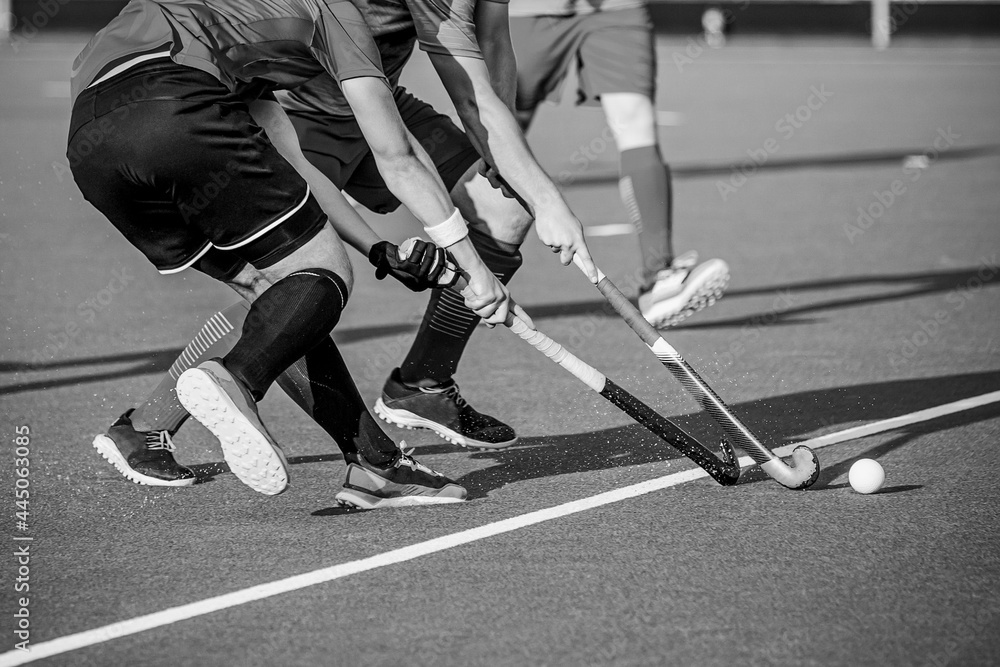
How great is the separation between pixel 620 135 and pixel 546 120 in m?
8.61

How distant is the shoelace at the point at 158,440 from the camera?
3.75 m

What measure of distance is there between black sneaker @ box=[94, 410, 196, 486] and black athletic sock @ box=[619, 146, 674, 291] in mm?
2532

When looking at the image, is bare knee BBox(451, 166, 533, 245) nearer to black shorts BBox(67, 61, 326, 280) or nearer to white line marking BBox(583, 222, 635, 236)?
black shorts BBox(67, 61, 326, 280)

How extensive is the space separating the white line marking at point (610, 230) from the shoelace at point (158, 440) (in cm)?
476

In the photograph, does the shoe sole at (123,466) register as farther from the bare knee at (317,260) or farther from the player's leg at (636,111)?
the player's leg at (636,111)

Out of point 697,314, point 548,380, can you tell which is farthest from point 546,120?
point 548,380

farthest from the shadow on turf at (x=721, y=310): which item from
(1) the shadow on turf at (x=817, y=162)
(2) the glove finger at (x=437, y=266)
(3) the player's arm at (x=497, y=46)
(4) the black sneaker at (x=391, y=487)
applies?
(1) the shadow on turf at (x=817, y=162)

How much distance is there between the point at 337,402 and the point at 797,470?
1.27m

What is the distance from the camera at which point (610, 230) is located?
328 inches

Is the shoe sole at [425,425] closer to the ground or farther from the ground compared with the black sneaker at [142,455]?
closer to the ground
